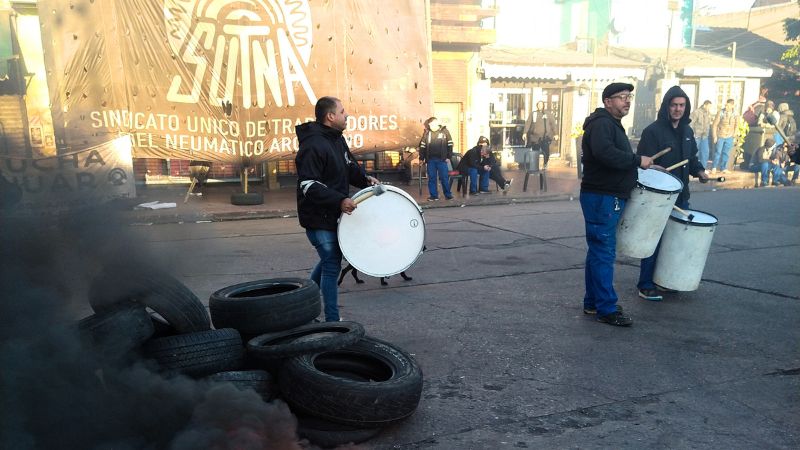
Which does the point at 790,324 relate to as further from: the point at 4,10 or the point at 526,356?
the point at 4,10

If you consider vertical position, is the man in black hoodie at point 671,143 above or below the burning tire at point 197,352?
above

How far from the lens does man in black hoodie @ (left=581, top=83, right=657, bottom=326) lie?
4.81 meters

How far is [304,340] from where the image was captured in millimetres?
3268

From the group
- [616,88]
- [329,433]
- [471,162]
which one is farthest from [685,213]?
[471,162]

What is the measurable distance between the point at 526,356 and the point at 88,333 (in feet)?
9.46

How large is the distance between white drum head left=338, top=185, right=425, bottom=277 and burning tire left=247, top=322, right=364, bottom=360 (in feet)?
3.51

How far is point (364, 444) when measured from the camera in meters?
3.04

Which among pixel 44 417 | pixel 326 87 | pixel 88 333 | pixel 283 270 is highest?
pixel 326 87

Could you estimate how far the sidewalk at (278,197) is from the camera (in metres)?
11.6

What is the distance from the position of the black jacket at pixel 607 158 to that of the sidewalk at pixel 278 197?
7.17m

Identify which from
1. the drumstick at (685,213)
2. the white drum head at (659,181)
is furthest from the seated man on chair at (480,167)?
the white drum head at (659,181)

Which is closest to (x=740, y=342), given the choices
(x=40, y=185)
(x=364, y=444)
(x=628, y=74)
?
(x=364, y=444)

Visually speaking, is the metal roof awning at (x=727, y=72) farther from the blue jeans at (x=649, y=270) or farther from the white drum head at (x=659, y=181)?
the white drum head at (x=659, y=181)

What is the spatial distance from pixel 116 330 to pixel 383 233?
93.3 inches
